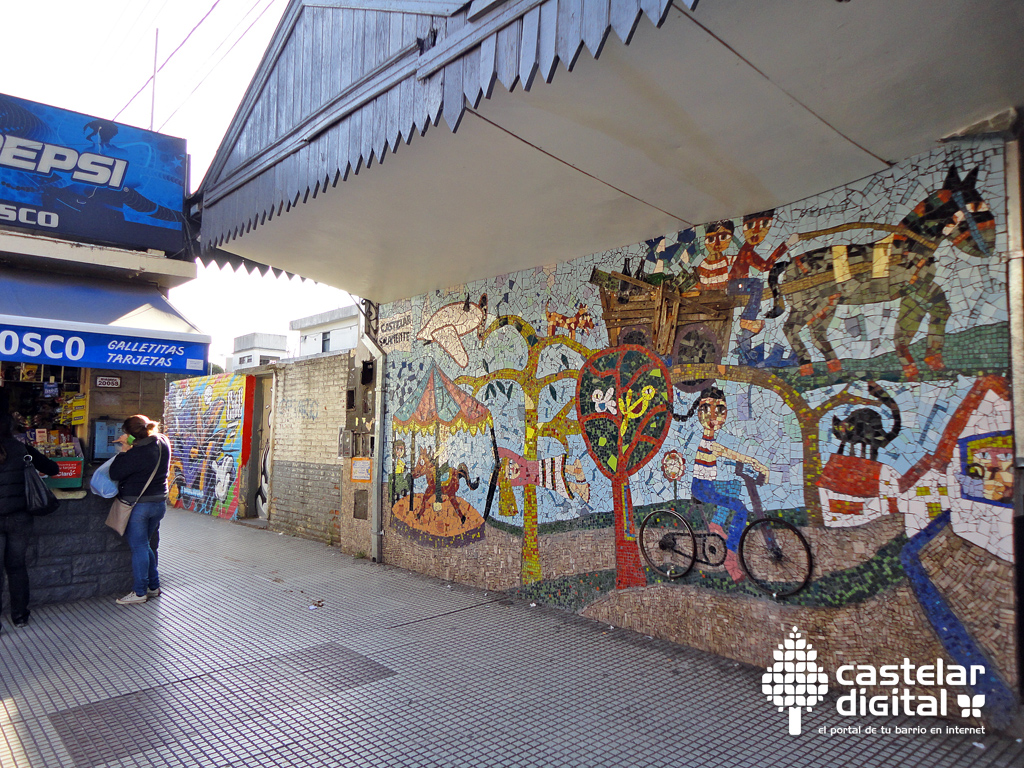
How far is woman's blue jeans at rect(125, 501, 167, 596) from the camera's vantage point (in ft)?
19.0

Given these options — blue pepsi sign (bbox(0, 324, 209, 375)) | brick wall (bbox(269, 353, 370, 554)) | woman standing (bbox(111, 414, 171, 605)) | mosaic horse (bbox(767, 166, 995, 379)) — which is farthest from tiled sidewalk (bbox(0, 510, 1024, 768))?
brick wall (bbox(269, 353, 370, 554))

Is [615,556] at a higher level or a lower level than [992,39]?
lower

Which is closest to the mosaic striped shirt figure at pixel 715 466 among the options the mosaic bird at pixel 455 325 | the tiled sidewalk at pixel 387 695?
the tiled sidewalk at pixel 387 695

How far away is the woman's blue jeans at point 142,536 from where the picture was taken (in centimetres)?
579

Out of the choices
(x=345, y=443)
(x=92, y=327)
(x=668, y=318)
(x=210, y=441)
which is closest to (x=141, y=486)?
(x=92, y=327)

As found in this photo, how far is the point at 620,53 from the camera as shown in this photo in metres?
Result: 2.91

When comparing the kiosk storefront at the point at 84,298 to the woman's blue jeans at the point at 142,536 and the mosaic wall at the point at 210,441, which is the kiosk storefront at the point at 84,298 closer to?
the woman's blue jeans at the point at 142,536

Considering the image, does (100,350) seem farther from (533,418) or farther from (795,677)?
(795,677)

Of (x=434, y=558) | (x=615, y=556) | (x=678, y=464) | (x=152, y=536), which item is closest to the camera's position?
(x=678, y=464)

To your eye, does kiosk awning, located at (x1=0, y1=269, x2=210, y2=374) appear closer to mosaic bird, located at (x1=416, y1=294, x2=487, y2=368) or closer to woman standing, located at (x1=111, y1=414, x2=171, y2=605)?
woman standing, located at (x1=111, y1=414, x2=171, y2=605)

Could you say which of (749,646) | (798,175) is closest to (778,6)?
(798,175)

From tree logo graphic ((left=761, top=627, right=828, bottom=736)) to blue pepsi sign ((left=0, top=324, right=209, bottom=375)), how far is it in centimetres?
564

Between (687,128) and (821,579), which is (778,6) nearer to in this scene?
(687,128)

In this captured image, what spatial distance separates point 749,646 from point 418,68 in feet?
14.2
